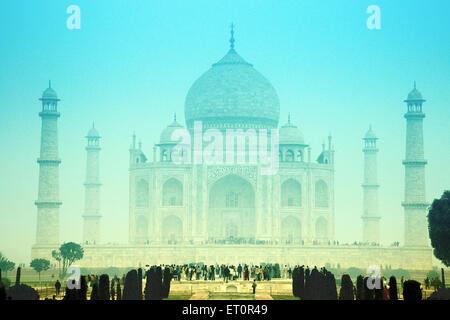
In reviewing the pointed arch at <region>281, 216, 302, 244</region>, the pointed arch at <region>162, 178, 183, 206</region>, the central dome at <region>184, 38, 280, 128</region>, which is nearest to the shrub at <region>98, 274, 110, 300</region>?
the pointed arch at <region>162, 178, 183, 206</region>

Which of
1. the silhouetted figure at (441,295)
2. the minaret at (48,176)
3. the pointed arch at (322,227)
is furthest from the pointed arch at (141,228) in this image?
the silhouetted figure at (441,295)

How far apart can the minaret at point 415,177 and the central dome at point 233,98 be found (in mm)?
8456

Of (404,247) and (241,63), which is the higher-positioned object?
(241,63)

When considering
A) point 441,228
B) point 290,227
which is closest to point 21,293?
point 441,228

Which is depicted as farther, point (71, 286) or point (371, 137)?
point (371, 137)

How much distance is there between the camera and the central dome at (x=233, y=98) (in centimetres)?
4950

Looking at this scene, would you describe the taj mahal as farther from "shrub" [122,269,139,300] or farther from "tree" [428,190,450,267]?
"shrub" [122,269,139,300]

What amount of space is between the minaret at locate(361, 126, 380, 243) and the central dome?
5.29m

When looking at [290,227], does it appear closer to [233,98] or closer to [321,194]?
[321,194]

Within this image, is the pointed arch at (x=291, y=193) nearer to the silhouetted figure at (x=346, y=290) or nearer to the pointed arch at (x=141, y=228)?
the pointed arch at (x=141, y=228)
